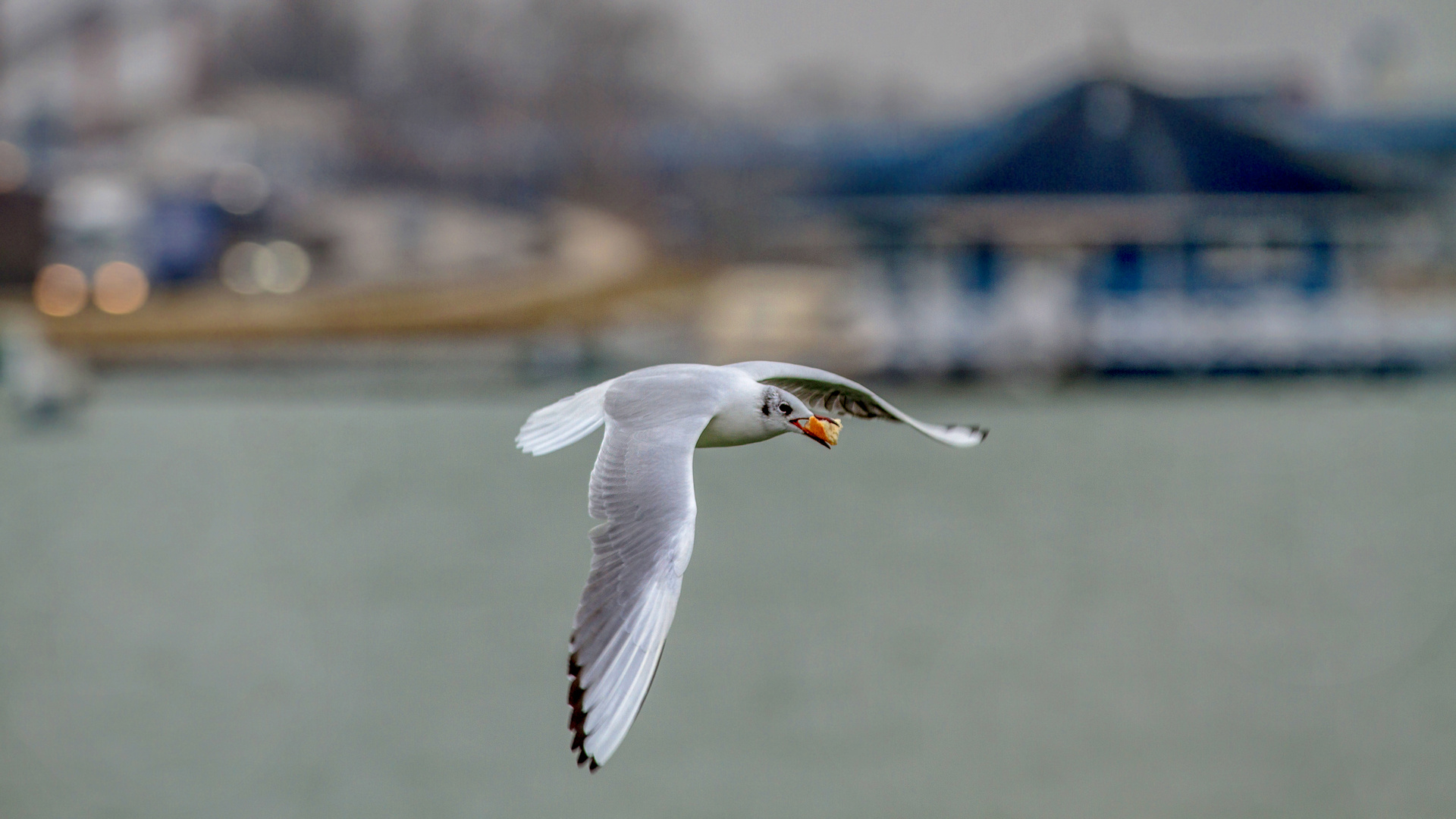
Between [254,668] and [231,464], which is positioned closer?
[254,668]

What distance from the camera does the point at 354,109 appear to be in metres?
72.6

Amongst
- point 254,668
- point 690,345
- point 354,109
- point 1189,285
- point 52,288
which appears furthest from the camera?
point 354,109

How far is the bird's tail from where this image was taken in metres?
5.36

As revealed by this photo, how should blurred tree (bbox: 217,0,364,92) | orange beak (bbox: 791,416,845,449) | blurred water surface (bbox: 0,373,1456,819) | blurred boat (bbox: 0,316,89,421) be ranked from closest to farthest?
1. orange beak (bbox: 791,416,845,449)
2. blurred water surface (bbox: 0,373,1456,819)
3. blurred boat (bbox: 0,316,89,421)
4. blurred tree (bbox: 217,0,364,92)

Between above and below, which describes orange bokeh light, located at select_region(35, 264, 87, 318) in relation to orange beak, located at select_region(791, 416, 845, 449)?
below

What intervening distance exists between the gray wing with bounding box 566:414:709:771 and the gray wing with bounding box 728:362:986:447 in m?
0.52

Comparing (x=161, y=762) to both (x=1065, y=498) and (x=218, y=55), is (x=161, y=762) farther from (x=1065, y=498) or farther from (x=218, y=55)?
(x=218, y=55)

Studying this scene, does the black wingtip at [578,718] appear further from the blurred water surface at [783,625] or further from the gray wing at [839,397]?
the blurred water surface at [783,625]

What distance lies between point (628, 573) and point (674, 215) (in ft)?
185

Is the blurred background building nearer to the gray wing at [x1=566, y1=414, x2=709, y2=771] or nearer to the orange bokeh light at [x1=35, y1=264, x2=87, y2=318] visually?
the orange bokeh light at [x1=35, y1=264, x2=87, y2=318]

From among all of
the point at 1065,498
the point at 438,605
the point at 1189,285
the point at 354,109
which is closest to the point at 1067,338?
the point at 1189,285

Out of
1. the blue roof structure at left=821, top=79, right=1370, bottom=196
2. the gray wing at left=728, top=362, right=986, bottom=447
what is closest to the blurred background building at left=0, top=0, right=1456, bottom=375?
the blue roof structure at left=821, top=79, right=1370, bottom=196

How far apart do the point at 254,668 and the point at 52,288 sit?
29.7 m

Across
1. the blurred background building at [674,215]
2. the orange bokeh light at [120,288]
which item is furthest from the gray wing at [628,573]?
the orange bokeh light at [120,288]
